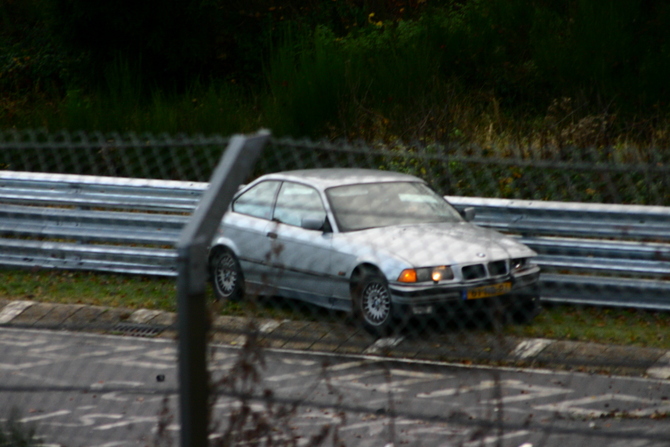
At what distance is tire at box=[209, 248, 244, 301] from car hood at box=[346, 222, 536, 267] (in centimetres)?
64

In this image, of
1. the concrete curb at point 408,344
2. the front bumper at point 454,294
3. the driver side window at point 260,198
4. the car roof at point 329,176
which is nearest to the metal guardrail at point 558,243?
the front bumper at point 454,294

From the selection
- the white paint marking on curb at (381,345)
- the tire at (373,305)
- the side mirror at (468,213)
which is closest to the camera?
the white paint marking on curb at (381,345)

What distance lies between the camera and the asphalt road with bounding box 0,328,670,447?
3.43 m

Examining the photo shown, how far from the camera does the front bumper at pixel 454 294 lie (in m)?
3.27

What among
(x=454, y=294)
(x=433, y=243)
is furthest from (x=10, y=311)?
(x=454, y=294)

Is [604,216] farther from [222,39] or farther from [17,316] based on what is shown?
[222,39]

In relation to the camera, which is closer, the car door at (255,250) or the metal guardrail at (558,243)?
the car door at (255,250)

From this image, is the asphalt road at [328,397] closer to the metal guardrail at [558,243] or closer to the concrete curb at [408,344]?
the concrete curb at [408,344]

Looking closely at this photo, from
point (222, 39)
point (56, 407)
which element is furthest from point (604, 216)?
point (222, 39)

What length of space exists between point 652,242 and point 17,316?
255 inches

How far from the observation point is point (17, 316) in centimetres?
873

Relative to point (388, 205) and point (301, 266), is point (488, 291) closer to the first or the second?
point (301, 266)

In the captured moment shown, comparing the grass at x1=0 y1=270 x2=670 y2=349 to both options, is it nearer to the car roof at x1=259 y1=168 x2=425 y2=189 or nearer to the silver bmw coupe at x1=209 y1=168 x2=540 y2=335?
the silver bmw coupe at x1=209 y1=168 x2=540 y2=335

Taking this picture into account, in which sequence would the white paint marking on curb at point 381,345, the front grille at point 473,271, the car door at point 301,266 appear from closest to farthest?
the white paint marking on curb at point 381,345 < the car door at point 301,266 < the front grille at point 473,271
